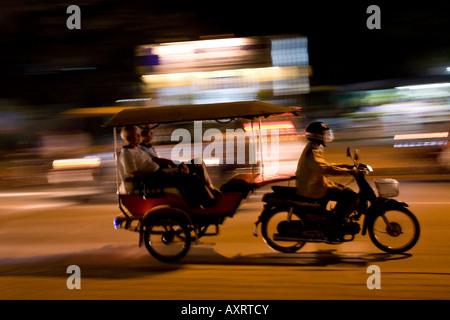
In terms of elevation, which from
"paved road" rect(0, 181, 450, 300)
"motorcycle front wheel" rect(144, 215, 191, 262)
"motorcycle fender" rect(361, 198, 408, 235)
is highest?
"motorcycle fender" rect(361, 198, 408, 235)

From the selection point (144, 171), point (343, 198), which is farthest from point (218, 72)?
point (343, 198)

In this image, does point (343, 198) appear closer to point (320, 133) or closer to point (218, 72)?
point (320, 133)

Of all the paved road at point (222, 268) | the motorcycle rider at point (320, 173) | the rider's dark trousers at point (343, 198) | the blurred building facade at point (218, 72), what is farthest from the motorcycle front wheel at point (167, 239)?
the blurred building facade at point (218, 72)

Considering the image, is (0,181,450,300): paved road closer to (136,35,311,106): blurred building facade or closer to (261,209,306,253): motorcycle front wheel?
(261,209,306,253): motorcycle front wheel

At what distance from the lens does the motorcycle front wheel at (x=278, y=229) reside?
5.87 metres

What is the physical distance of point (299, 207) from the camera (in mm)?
5836

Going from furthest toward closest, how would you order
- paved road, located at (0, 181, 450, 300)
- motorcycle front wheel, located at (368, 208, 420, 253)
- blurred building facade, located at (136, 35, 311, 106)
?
blurred building facade, located at (136, 35, 311, 106)
motorcycle front wheel, located at (368, 208, 420, 253)
paved road, located at (0, 181, 450, 300)

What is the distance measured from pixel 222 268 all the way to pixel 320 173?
1.52 meters

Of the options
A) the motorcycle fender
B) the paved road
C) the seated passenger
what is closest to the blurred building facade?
the paved road

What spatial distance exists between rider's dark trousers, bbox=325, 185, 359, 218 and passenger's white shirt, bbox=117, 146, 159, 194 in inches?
81.7

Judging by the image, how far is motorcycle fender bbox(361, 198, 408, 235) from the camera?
18.6 feet

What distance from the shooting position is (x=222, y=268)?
563 centimetres
